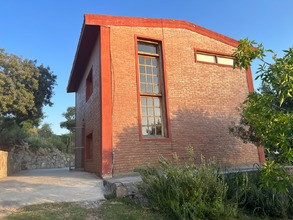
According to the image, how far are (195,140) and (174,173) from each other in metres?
5.12

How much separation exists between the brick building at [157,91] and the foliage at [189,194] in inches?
136

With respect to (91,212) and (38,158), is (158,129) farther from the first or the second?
(38,158)

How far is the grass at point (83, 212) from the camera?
4.40 metres

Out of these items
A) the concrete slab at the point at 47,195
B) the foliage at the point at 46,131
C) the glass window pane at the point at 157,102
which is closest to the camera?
the concrete slab at the point at 47,195

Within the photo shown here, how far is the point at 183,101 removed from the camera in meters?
10.3

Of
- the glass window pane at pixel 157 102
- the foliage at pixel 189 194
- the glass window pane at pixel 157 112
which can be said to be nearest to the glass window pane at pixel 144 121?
the glass window pane at pixel 157 112

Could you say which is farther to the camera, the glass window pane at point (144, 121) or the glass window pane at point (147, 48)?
the glass window pane at point (147, 48)

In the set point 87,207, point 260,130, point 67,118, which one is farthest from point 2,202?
point 67,118

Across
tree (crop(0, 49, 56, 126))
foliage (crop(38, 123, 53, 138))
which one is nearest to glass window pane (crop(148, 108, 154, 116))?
tree (crop(0, 49, 56, 126))

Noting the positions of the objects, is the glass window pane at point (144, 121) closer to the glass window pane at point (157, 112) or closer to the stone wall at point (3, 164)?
the glass window pane at point (157, 112)

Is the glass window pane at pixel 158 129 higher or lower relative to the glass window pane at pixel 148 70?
lower

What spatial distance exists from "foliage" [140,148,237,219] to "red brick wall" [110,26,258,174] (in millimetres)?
3480

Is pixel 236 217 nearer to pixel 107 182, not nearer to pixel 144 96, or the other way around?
pixel 107 182

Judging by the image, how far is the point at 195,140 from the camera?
33.2 feet
